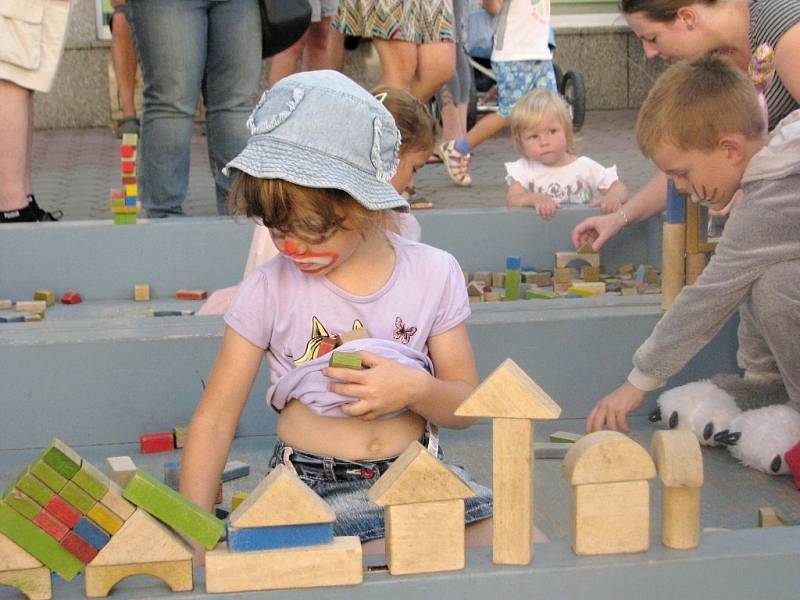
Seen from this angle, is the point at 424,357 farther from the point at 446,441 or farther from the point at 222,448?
the point at 446,441

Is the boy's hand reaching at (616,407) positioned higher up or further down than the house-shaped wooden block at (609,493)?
further down

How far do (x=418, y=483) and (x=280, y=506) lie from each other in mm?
169

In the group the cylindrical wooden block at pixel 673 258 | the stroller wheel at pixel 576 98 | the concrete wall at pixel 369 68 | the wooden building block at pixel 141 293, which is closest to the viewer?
the cylindrical wooden block at pixel 673 258

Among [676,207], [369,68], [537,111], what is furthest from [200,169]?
[676,207]

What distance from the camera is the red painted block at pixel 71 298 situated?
4.25m

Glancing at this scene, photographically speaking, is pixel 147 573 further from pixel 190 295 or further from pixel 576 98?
pixel 576 98

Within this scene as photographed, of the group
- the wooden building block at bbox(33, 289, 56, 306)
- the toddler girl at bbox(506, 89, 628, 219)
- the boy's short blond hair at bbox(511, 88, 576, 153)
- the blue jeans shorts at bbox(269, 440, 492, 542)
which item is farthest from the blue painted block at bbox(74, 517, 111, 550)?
the boy's short blond hair at bbox(511, 88, 576, 153)

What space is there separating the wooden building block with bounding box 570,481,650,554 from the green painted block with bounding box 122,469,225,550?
45 cm

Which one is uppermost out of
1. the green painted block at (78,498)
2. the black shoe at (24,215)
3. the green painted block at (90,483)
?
the black shoe at (24,215)

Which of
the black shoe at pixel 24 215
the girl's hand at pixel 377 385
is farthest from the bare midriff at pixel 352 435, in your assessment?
the black shoe at pixel 24 215

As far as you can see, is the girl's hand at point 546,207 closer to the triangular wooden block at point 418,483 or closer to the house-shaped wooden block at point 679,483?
the house-shaped wooden block at point 679,483

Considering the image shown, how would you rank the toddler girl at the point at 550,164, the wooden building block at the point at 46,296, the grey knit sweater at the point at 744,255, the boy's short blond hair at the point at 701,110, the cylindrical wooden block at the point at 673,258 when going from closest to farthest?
the grey knit sweater at the point at 744,255
the boy's short blond hair at the point at 701,110
the cylindrical wooden block at the point at 673,258
the wooden building block at the point at 46,296
the toddler girl at the point at 550,164

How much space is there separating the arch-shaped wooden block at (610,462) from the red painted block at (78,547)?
60cm

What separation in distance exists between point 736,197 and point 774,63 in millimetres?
335
